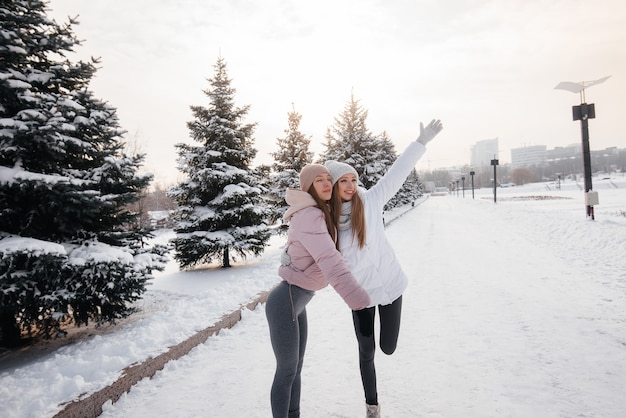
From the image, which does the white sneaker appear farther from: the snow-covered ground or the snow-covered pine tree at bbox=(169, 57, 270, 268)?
the snow-covered pine tree at bbox=(169, 57, 270, 268)

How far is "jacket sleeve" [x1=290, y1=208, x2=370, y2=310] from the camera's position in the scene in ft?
6.71

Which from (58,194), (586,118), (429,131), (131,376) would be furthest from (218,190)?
(586,118)

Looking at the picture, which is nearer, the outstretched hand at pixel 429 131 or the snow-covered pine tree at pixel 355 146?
the outstretched hand at pixel 429 131

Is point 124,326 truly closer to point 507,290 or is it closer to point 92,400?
point 92,400

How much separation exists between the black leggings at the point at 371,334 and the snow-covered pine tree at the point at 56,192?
3553 mm

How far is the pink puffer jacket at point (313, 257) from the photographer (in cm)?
205

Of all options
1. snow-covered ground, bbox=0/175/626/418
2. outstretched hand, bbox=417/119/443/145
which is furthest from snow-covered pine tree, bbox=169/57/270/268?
outstretched hand, bbox=417/119/443/145

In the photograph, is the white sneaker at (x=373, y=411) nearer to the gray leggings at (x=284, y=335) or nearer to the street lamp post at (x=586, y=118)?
the gray leggings at (x=284, y=335)

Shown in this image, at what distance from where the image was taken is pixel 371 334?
2783 mm

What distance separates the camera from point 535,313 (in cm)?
511

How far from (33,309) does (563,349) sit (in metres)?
6.47

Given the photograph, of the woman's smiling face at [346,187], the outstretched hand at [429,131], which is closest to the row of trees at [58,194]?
the woman's smiling face at [346,187]

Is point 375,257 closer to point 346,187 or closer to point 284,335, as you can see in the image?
point 346,187

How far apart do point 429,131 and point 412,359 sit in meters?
2.57
